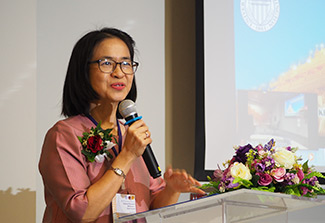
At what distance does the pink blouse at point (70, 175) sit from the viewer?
1640mm

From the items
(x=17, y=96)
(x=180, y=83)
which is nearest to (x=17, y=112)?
(x=17, y=96)

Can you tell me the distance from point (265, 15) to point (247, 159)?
5.88ft

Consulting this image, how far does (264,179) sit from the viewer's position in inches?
63.7

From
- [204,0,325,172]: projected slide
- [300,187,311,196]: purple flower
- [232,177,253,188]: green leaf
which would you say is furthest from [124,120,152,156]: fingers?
[204,0,325,172]: projected slide

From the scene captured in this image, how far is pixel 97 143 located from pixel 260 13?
6.54 ft

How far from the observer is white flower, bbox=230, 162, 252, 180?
1.62m

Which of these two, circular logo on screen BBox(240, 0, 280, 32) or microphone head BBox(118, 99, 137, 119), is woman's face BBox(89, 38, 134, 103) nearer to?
microphone head BBox(118, 99, 137, 119)

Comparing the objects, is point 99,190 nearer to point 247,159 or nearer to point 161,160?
point 247,159

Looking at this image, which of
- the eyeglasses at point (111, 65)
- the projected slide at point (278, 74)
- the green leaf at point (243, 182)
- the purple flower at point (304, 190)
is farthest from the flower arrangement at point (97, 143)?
the projected slide at point (278, 74)

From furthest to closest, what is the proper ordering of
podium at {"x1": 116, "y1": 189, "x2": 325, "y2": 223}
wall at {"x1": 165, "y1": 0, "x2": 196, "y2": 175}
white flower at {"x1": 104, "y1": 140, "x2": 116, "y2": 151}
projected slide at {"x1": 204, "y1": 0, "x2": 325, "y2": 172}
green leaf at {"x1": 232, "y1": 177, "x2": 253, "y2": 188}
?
wall at {"x1": 165, "y1": 0, "x2": 196, "y2": 175}, projected slide at {"x1": 204, "y1": 0, "x2": 325, "y2": 172}, white flower at {"x1": 104, "y1": 140, "x2": 116, "y2": 151}, green leaf at {"x1": 232, "y1": 177, "x2": 253, "y2": 188}, podium at {"x1": 116, "y1": 189, "x2": 325, "y2": 223}

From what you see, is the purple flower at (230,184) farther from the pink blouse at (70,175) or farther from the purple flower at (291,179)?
the pink blouse at (70,175)

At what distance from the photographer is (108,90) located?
72.6 inches

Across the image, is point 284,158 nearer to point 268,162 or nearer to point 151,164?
point 268,162

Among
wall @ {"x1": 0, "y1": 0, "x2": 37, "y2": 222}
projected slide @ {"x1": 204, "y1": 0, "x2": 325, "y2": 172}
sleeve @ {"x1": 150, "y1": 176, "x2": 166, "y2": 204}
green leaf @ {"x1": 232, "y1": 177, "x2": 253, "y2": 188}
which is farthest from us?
projected slide @ {"x1": 204, "y1": 0, "x2": 325, "y2": 172}
